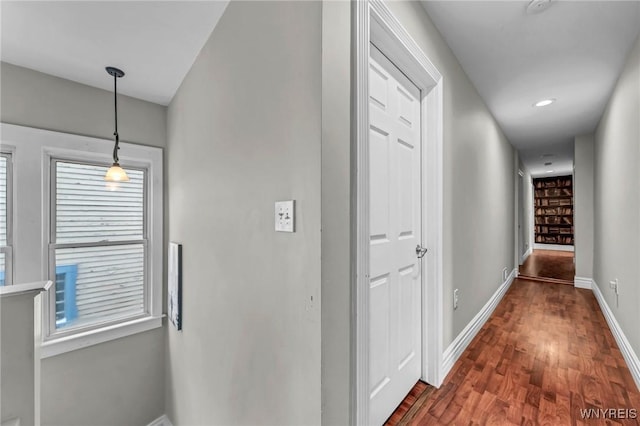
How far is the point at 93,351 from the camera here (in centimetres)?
209

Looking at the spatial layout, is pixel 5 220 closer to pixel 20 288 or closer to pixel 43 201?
pixel 43 201

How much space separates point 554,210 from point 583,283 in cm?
526

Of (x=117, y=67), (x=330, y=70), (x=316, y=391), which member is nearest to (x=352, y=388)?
(x=316, y=391)

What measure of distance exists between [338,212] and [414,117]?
1.15 meters

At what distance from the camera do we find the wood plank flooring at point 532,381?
56.7 inches

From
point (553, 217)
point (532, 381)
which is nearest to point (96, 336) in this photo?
point (532, 381)

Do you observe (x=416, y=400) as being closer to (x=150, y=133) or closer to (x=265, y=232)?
(x=265, y=232)

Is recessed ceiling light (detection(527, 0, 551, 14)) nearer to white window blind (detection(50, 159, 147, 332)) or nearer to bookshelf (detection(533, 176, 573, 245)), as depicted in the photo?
white window blind (detection(50, 159, 147, 332))

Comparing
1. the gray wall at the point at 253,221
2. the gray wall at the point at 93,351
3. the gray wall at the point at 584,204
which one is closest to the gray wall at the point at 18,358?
the gray wall at the point at 253,221

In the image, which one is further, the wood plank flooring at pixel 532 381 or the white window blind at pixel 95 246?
the white window blind at pixel 95 246

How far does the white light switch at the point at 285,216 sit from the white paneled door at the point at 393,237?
1.56ft

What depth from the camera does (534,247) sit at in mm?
8391

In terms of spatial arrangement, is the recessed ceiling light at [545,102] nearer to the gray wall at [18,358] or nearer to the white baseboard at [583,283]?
the white baseboard at [583,283]

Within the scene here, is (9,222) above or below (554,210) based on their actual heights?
below
